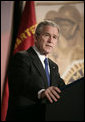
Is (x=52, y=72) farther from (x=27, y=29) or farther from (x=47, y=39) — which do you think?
(x=27, y=29)

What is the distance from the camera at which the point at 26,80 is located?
1634mm

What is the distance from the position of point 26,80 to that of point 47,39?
1.65 ft

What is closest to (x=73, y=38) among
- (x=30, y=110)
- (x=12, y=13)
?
(x=12, y=13)

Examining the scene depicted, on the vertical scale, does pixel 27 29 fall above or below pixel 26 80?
above

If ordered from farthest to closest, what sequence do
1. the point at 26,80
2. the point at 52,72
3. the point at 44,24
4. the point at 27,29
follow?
the point at 27,29, the point at 44,24, the point at 52,72, the point at 26,80

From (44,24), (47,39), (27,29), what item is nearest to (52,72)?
(47,39)

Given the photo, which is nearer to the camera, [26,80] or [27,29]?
[26,80]

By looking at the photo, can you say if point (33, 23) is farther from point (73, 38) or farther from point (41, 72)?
point (41, 72)

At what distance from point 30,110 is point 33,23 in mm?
2688

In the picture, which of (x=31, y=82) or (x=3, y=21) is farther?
(x=3, y=21)

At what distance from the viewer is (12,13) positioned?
4.03 meters

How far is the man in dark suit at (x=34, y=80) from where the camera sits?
133 cm

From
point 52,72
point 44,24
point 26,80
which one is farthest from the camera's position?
point 44,24

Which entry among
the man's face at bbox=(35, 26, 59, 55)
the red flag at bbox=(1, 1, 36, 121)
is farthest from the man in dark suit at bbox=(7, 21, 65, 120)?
the red flag at bbox=(1, 1, 36, 121)
